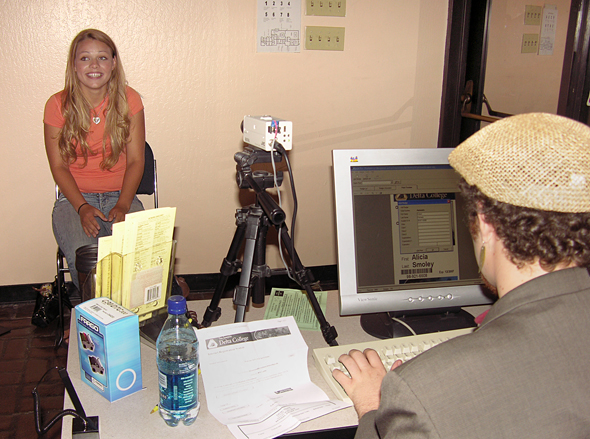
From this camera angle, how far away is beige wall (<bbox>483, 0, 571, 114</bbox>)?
3146mm

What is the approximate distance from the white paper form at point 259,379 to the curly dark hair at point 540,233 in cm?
49

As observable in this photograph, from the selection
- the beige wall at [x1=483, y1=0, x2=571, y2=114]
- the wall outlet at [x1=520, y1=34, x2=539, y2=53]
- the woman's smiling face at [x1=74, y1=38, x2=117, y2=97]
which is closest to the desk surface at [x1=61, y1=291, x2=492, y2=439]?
the woman's smiling face at [x1=74, y1=38, x2=117, y2=97]

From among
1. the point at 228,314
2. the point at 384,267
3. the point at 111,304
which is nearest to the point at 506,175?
the point at 384,267

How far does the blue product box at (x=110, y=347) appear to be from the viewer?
1.04 meters

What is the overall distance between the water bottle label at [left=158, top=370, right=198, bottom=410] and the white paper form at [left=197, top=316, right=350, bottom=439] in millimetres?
80

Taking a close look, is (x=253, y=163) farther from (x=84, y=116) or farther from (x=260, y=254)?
(x=84, y=116)

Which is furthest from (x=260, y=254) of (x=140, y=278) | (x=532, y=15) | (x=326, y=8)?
(x=532, y=15)

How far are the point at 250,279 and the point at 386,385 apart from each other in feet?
1.98

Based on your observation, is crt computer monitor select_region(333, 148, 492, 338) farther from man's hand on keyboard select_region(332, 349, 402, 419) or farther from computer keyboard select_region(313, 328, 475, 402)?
man's hand on keyboard select_region(332, 349, 402, 419)

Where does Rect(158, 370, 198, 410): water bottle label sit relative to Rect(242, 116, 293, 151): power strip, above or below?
below

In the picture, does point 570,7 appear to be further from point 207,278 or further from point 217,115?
point 207,278

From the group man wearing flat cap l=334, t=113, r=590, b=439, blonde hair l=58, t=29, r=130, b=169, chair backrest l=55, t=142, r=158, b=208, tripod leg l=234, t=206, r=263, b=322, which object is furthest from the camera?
chair backrest l=55, t=142, r=158, b=208

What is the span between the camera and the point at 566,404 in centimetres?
74

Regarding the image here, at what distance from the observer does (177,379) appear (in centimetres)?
99
